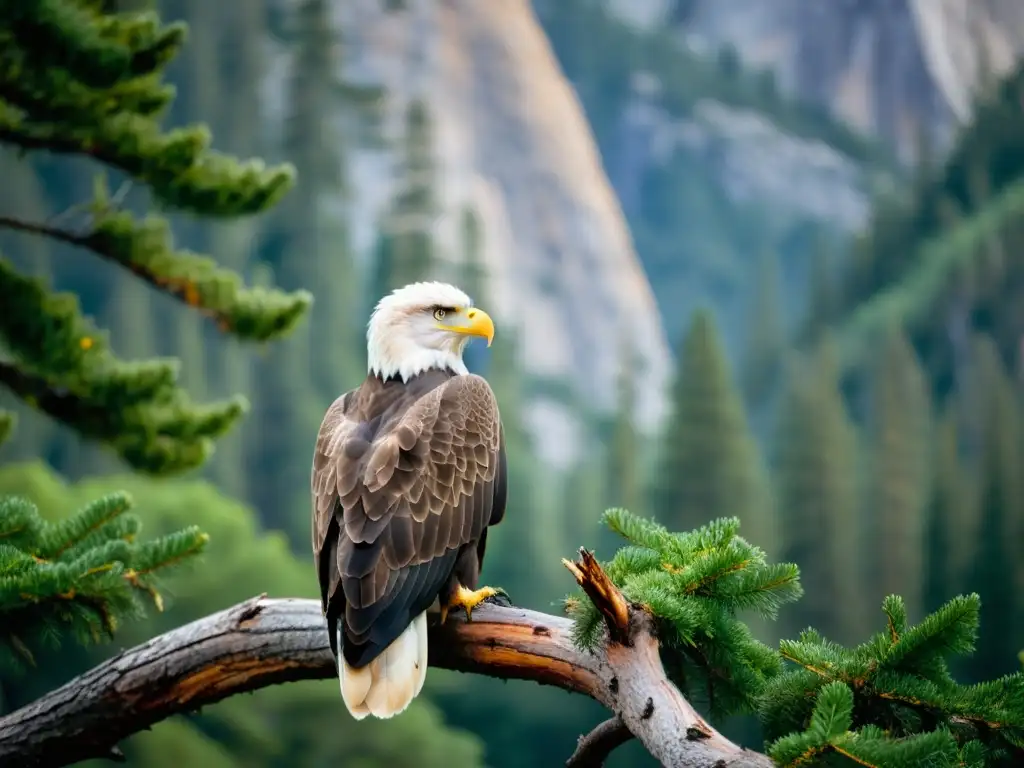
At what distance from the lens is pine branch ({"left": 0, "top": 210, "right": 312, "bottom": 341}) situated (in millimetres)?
6766

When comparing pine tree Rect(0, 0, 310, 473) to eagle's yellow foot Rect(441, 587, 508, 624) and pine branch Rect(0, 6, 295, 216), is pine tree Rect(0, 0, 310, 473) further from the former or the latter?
eagle's yellow foot Rect(441, 587, 508, 624)

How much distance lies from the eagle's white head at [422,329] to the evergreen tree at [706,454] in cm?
1951

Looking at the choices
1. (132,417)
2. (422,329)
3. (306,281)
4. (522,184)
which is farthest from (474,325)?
(522,184)

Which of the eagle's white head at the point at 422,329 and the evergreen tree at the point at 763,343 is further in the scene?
the evergreen tree at the point at 763,343

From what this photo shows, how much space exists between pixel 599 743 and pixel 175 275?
4.69 m

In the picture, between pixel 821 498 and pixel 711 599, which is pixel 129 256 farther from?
pixel 821 498

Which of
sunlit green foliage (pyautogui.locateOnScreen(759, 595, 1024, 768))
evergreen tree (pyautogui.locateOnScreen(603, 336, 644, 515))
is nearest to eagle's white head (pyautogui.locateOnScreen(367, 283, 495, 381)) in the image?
sunlit green foliage (pyautogui.locateOnScreen(759, 595, 1024, 768))

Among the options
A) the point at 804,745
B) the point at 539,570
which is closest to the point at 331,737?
the point at 539,570

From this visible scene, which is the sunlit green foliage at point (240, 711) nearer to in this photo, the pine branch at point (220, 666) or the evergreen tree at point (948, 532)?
the evergreen tree at point (948, 532)

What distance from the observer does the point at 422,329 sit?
13.8 ft

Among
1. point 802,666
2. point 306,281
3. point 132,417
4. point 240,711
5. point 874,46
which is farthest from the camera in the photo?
point 874,46

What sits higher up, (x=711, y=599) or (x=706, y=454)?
(x=706, y=454)

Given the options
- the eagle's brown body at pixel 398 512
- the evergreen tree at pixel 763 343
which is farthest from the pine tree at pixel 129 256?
the evergreen tree at pixel 763 343

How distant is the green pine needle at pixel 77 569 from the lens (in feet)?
10.3
